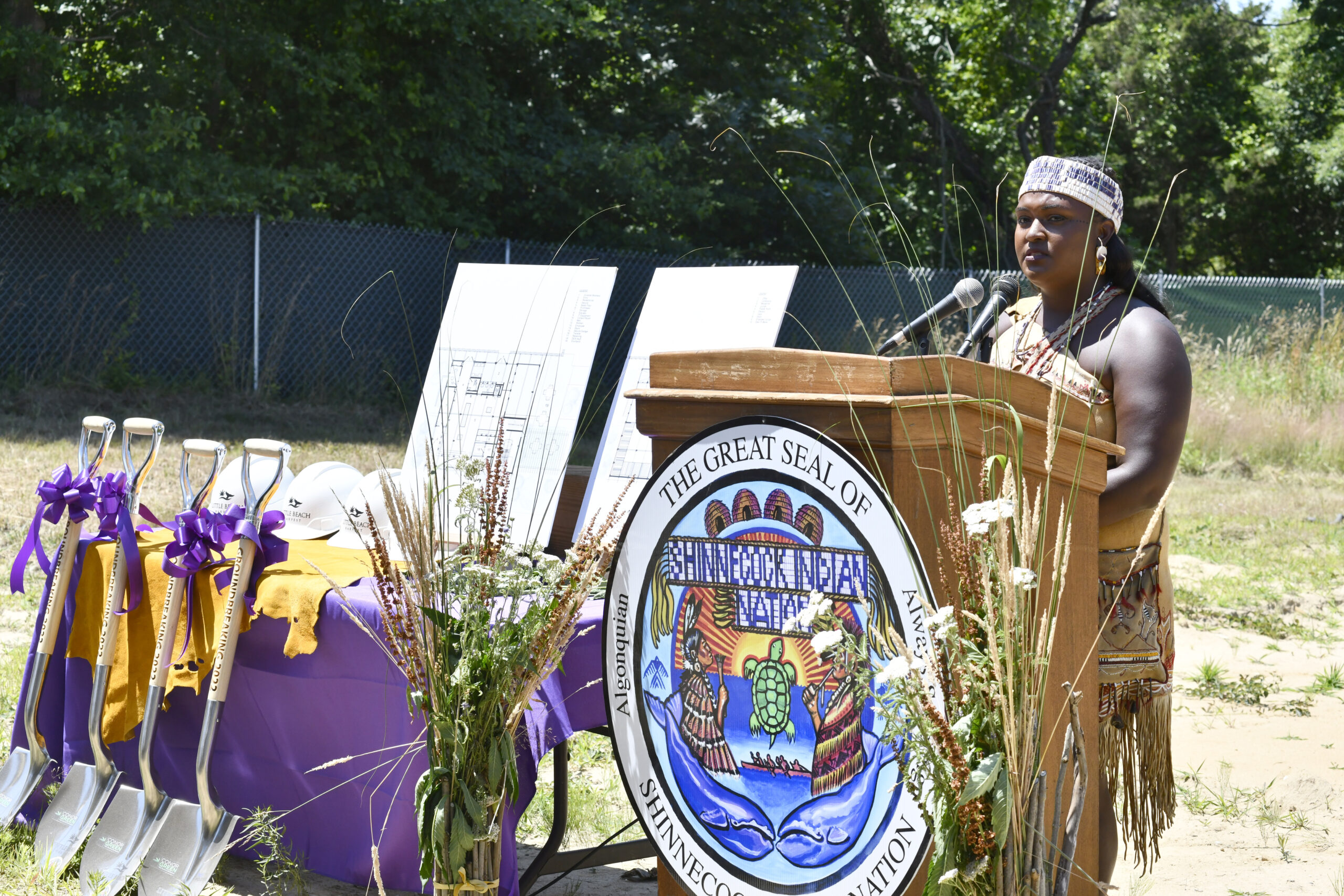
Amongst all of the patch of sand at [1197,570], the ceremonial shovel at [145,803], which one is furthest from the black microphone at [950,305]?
the patch of sand at [1197,570]

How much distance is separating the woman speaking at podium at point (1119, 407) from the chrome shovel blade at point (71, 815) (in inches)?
98.1

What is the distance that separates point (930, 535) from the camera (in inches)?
69.6

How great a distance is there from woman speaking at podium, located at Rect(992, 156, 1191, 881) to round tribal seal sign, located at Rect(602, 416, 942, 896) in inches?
25.0

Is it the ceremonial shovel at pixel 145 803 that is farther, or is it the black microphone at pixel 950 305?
the ceremonial shovel at pixel 145 803

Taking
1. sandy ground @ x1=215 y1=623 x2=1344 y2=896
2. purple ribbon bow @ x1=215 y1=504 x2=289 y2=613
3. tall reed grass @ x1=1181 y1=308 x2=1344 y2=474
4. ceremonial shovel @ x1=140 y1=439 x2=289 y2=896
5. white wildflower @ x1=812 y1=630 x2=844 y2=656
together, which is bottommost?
sandy ground @ x1=215 y1=623 x2=1344 y2=896

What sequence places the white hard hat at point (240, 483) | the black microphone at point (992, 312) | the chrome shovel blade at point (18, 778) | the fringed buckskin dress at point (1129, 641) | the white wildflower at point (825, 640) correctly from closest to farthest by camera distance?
the white wildflower at point (825, 640) → the fringed buckskin dress at point (1129, 641) → the black microphone at point (992, 312) → the white hard hat at point (240, 483) → the chrome shovel blade at point (18, 778)

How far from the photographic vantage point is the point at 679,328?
3.61 metres

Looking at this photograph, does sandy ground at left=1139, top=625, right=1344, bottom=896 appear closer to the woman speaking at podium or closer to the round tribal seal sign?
the woman speaking at podium

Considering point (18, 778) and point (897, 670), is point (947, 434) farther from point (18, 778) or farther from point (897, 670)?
point (18, 778)

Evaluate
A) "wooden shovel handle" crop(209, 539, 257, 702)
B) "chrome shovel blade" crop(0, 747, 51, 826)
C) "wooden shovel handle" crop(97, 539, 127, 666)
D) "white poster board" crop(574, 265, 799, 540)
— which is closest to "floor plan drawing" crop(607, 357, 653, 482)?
"white poster board" crop(574, 265, 799, 540)

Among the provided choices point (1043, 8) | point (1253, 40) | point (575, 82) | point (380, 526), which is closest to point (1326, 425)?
point (575, 82)

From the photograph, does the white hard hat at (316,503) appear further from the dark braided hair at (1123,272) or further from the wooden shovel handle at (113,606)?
the dark braided hair at (1123,272)

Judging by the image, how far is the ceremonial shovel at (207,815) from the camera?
2.94m

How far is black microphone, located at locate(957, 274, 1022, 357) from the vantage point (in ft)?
8.05
